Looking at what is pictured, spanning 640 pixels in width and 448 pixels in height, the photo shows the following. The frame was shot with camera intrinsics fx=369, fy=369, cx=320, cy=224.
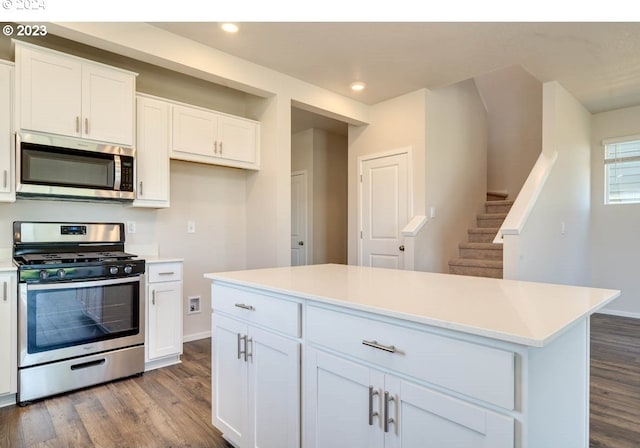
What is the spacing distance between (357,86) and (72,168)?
280 cm

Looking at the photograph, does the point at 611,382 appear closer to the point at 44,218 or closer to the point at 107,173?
the point at 107,173

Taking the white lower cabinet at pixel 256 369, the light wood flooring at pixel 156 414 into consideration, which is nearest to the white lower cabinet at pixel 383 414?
the white lower cabinet at pixel 256 369

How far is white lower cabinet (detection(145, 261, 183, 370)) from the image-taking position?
289 centimetres

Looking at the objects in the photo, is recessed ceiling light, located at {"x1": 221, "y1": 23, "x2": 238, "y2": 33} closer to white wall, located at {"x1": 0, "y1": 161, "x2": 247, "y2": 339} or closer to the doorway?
white wall, located at {"x1": 0, "y1": 161, "x2": 247, "y2": 339}

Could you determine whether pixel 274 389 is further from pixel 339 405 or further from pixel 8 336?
pixel 8 336

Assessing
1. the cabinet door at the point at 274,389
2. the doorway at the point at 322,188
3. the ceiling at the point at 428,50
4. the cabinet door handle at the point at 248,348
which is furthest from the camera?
the doorway at the point at 322,188

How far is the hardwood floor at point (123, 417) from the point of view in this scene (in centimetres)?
194

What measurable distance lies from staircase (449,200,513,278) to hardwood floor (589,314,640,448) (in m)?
1.14

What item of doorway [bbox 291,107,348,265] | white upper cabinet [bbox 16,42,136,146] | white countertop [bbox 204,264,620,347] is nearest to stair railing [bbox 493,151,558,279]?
white countertop [bbox 204,264,620,347]

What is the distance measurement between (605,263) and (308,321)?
5.23 m

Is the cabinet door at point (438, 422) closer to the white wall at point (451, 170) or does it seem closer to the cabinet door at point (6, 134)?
the cabinet door at point (6, 134)

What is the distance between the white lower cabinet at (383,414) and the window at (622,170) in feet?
17.4

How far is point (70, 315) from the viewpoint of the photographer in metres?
2.51

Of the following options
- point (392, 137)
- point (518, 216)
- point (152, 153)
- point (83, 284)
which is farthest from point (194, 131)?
point (518, 216)
